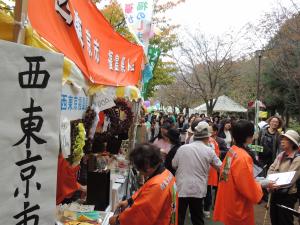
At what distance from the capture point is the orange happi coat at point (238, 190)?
3.87 meters

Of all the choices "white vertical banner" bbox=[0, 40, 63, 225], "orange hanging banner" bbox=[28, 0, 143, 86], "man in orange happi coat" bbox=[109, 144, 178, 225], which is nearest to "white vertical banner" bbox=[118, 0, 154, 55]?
"orange hanging banner" bbox=[28, 0, 143, 86]

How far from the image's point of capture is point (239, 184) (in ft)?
12.8

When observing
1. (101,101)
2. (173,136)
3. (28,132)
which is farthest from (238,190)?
(28,132)

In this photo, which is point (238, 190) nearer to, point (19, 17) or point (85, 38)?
point (85, 38)

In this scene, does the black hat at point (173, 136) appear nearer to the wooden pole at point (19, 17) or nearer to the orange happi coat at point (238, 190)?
the orange happi coat at point (238, 190)

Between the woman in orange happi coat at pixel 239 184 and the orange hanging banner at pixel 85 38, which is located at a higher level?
the orange hanging banner at pixel 85 38

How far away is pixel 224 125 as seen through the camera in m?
9.80

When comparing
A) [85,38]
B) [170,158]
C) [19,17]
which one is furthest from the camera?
[170,158]

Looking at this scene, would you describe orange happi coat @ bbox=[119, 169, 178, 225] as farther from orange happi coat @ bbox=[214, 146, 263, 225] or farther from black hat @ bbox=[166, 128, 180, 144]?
black hat @ bbox=[166, 128, 180, 144]

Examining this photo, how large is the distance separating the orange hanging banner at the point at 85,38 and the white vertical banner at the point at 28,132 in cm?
83

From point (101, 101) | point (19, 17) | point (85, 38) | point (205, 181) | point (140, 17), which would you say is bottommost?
point (205, 181)

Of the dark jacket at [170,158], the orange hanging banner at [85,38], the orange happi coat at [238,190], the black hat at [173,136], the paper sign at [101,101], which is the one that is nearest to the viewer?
the orange hanging banner at [85,38]

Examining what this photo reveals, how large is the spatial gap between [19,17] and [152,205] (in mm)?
1795

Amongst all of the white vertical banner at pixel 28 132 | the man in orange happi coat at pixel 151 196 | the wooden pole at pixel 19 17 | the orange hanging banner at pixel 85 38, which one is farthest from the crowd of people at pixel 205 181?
the wooden pole at pixel 19 17
